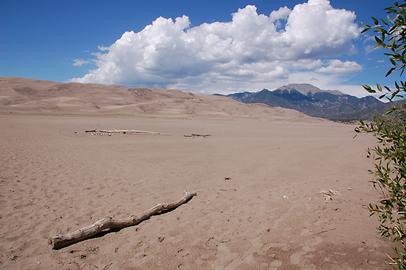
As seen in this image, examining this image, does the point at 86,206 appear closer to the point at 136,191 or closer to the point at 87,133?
the point at 136,191

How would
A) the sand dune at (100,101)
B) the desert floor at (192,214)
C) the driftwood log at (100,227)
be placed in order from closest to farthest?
the desert floor at (192,214) → the driftwood log at (100,227) → the sand dune at (100,101)

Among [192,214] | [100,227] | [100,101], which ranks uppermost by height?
[100,101]

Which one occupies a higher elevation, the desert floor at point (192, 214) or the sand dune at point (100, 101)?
the sand dune at point (100, 101)

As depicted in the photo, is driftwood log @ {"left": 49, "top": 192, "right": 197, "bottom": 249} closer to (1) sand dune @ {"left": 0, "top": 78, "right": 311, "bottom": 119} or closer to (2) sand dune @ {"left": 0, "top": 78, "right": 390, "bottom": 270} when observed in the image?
(2) sand dune @ {"left": 0, "top": 78, "right": 390, "bottom": 270}

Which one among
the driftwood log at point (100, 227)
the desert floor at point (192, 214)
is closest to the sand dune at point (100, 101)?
the desert floor at point (192, 214)

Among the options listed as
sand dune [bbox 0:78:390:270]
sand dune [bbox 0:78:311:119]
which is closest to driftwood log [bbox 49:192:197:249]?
sand dune [bbox 0:78:390:270]

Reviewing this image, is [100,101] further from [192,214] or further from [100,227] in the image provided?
[100,227]

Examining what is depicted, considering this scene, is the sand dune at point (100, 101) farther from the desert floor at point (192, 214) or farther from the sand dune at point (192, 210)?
the desert floor at point (192, 214)

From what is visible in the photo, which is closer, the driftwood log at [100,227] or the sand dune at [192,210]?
the sand dune at [192,210]

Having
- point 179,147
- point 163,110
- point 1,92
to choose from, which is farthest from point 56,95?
point 179,147

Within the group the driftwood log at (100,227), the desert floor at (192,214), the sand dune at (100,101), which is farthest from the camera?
the sand dune at (100,101)

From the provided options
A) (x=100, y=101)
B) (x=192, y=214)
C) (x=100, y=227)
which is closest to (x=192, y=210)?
(x=192, y=214)

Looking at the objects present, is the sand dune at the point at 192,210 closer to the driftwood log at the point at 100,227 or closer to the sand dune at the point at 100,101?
the driftwood log at the point at 100,227

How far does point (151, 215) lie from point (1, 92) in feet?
323
